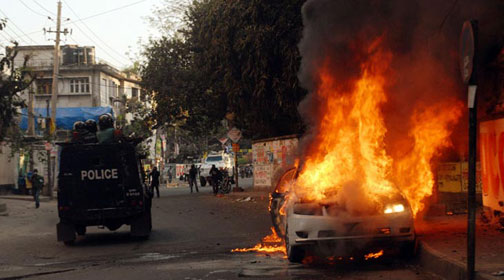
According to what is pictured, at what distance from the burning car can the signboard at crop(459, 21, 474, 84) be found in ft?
9.16

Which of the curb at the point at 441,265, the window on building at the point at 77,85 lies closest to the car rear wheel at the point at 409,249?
the curb at the point at 441,265

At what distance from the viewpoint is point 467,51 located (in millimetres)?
7234

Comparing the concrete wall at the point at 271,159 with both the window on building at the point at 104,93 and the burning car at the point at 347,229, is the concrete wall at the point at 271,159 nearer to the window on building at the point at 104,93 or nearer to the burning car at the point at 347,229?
the burning car at the point at 347,229

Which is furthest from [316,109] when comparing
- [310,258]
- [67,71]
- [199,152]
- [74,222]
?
[199,152]

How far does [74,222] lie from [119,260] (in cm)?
327

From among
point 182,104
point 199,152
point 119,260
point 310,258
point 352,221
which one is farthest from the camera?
point 199,152

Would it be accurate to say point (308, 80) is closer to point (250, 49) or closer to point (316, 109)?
point (316, 109)

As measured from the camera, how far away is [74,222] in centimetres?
1430

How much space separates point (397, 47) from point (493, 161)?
3997mm

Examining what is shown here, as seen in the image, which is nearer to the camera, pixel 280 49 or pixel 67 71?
pixel 280 49

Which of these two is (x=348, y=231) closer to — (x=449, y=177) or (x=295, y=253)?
(x=295, y=253)

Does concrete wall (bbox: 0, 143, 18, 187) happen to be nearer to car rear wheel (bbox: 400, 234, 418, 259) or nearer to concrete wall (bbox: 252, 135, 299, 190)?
concrete wall (bbox: 252, 135, 299, 190)

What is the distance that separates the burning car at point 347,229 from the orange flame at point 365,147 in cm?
15

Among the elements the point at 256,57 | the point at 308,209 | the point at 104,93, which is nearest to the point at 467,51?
the point at 308,209
